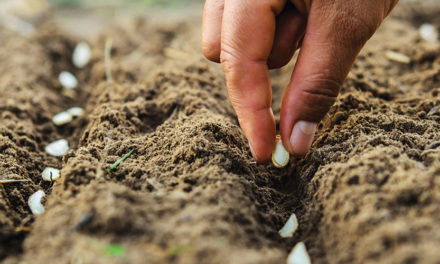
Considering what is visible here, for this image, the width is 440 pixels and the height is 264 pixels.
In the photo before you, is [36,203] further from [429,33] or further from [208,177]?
[429,33]

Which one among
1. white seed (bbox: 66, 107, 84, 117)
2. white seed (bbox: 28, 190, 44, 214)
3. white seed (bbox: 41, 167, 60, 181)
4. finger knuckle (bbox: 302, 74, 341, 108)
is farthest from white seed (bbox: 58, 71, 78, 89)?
finger knuckle (bbox: 302, 74, 341, 108)

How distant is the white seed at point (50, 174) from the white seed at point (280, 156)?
0.84 m

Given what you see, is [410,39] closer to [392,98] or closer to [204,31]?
[392,98]

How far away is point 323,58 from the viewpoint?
114 cm

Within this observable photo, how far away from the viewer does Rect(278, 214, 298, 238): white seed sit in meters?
1.07

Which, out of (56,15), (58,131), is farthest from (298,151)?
(56,15)

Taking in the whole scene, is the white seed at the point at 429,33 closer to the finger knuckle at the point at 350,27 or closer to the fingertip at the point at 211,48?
the finger knuckle at the point at 350,27

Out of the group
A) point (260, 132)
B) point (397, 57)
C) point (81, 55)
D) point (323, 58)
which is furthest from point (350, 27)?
point (81, 55)

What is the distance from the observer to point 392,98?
5.42ft

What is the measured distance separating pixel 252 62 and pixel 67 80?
4.63 ft

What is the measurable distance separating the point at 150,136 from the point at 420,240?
975 millimetres

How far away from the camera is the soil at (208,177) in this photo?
878 millimetres

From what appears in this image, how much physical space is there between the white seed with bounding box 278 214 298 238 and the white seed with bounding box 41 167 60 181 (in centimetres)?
88

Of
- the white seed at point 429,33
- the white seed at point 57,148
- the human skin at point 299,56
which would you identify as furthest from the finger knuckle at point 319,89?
the white seed at point 429,33
